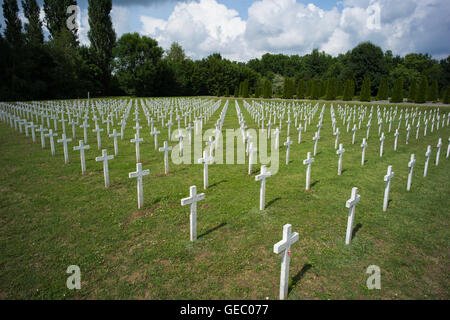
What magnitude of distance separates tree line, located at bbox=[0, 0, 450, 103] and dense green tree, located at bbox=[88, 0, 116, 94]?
0.18 m

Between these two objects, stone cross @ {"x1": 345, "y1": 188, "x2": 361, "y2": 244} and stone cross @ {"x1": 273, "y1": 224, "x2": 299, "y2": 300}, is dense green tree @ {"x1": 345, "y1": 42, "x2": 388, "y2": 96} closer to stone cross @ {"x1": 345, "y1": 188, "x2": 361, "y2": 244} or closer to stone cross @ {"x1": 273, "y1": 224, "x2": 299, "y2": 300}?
stone cross @ {"x1": 345, "y1": 188, "x2": 361, "y2": 244}

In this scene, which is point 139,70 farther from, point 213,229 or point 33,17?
point 213,229

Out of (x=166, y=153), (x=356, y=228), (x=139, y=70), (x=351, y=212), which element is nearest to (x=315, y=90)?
(x=139, y=70)

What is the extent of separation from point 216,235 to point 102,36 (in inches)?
2508

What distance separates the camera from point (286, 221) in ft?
19.0

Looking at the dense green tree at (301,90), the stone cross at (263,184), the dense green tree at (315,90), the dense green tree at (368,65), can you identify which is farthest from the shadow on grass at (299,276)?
the dense green tree at (368,65)

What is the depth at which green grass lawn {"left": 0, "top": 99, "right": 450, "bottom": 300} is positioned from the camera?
12.8 ft

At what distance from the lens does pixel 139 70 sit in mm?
59438

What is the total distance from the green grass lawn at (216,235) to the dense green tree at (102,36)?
56.1 m

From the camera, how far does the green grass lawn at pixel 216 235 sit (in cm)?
389

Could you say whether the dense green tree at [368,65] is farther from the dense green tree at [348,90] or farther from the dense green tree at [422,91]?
the dense green tree at [422,91]
